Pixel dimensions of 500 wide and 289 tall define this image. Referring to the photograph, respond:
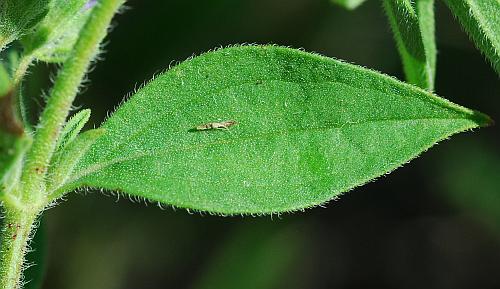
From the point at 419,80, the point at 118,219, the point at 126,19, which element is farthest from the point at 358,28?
the point at 419,80

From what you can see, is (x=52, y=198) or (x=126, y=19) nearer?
(x=52, y=198)

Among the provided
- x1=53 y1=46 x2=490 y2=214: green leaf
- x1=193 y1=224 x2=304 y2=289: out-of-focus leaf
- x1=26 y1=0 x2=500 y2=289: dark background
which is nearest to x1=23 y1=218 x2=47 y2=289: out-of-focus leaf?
x1=53 y1=46 x2=490 y2=214: green leaf

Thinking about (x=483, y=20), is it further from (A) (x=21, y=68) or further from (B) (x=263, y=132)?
(A) (x=21, y=68)

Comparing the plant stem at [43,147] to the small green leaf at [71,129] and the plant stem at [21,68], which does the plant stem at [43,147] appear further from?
the plant stem at [21,68]

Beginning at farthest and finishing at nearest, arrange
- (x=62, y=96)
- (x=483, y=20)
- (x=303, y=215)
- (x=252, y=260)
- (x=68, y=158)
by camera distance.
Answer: (x=303, y=215) < (x=252, y=260) < (x=483, y=20) < (x=68, y=158) < (x=62, y=96)

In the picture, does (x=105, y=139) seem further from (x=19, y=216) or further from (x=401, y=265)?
(x=401, y=265)

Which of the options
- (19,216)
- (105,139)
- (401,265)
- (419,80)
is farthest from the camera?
(401,265)

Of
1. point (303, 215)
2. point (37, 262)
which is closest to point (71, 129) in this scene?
point (37, 262)
